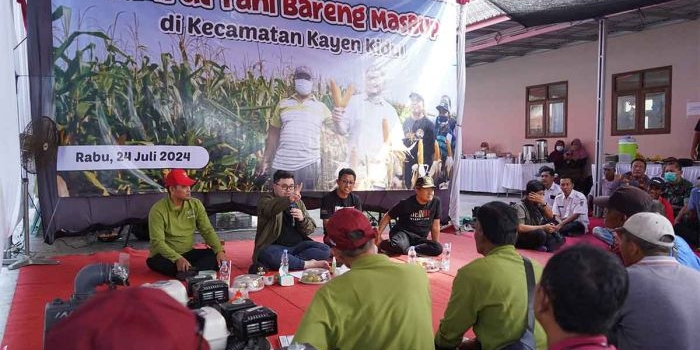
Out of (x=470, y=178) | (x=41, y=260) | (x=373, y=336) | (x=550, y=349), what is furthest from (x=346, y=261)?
(x=470, y=178)

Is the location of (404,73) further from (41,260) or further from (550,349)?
(550,349)

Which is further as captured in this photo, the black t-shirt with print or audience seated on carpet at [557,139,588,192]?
audience seated on carpet at [557,139,588,192]

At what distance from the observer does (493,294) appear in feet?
6.08

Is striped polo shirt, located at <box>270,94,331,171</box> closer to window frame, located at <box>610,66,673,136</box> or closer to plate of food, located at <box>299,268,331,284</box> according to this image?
plate of food, located at <box>299,268,331,284</box>

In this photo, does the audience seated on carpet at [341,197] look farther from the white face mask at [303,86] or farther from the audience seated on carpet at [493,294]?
the audience seated on carpet at [493,294]

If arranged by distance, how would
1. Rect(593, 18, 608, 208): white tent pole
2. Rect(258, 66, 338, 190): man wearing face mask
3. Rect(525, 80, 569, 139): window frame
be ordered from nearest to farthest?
1. Rect(258, 66, 338, 190): man wearing face mask
2. Rect(593, 18, 608, 208): white tent pole
3. Rect(525, 80, 569, 139): window frame

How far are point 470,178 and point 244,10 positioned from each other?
831 cm

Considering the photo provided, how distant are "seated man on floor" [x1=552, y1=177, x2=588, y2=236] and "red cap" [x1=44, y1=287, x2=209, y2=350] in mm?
5845

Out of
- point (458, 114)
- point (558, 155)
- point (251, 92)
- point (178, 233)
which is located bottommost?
point (178, 233)

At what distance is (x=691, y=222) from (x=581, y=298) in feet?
18.3

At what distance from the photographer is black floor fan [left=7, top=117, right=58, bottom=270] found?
449cm

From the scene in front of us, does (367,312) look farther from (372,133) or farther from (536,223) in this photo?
(372,133)

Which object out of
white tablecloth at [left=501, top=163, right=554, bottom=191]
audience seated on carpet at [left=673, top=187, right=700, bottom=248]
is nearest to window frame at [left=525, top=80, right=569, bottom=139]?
white tablecloth at [left=501, top=163, right=554, bottom=191]

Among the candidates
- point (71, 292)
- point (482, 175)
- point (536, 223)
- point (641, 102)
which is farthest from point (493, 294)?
point (482, 175)
